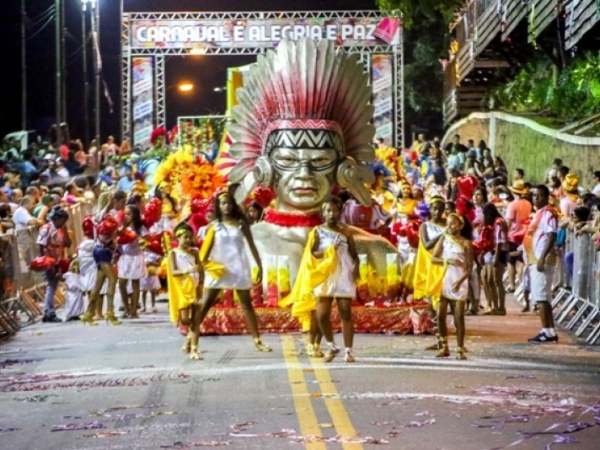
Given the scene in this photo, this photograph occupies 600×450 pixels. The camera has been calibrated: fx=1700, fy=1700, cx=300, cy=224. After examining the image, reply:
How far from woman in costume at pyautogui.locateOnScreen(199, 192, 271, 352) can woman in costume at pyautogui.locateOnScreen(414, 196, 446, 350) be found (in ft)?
5.97

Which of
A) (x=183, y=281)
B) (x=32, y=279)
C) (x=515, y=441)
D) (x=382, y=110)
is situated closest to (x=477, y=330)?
(x=183, y=281)

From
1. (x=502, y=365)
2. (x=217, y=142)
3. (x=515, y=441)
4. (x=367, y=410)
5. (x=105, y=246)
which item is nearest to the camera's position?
(x=515, y=441)

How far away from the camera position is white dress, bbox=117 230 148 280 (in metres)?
24.3

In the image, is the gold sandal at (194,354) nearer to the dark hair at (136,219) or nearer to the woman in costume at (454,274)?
the woman in costume at (454,274)

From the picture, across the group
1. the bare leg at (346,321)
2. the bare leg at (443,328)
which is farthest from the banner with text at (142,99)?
the bare leg at (346,321)

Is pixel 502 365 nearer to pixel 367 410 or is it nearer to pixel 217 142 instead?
pixel 367 410

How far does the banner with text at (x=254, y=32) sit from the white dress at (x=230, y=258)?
35458 mm

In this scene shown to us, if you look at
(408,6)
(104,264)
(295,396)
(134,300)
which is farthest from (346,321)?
(408,6)

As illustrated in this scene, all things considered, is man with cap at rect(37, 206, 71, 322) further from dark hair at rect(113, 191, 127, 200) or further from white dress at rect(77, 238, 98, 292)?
dark hair at rect(113, 191, 127, 200)

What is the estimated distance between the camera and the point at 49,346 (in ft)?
66.3

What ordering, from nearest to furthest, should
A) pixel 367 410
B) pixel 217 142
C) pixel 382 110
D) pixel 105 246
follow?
pixel 367 410 < pixel 105 246 < pixel 217 142 < pixel 382 110

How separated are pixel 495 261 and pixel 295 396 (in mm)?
10964

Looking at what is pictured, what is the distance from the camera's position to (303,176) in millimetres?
21266

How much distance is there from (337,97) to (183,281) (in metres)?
4.46
